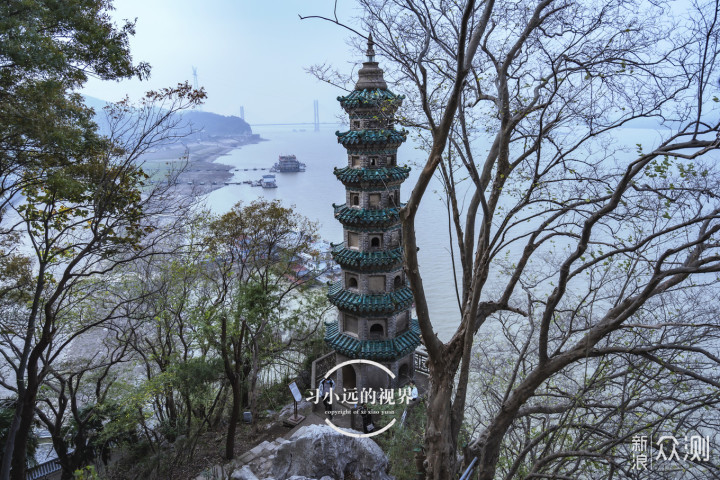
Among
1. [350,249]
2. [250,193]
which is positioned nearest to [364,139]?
[350,249]

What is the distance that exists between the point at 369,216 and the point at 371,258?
1036 millimetres

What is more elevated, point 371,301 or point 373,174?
point 373,174

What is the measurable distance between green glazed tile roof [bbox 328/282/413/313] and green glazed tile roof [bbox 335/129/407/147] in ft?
11.9

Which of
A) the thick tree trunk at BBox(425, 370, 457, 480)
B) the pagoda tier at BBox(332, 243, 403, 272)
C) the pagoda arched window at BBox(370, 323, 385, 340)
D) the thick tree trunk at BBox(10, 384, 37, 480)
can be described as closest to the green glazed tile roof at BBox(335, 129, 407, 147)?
the pagoda tier at BBox(332, 243, 403, 272)

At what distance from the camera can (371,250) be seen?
11016 mm

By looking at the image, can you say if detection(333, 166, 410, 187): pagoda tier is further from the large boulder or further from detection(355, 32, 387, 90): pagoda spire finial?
the large boulder

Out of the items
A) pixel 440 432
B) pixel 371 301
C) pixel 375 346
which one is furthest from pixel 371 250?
pixel 440 432

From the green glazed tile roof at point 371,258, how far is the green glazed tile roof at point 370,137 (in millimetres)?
2611

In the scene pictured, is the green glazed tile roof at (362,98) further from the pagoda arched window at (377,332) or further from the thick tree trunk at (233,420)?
the thick tree trunk at (233,420)

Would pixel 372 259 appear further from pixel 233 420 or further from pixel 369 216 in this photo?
pixel 233 420

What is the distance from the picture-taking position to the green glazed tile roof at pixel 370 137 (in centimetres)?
1015

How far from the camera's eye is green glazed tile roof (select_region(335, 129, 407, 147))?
10.1m

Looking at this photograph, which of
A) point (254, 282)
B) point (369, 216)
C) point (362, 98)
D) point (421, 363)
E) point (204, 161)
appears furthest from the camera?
point (204, 161)

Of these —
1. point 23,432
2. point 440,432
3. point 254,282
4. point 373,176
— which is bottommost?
point 440,432
